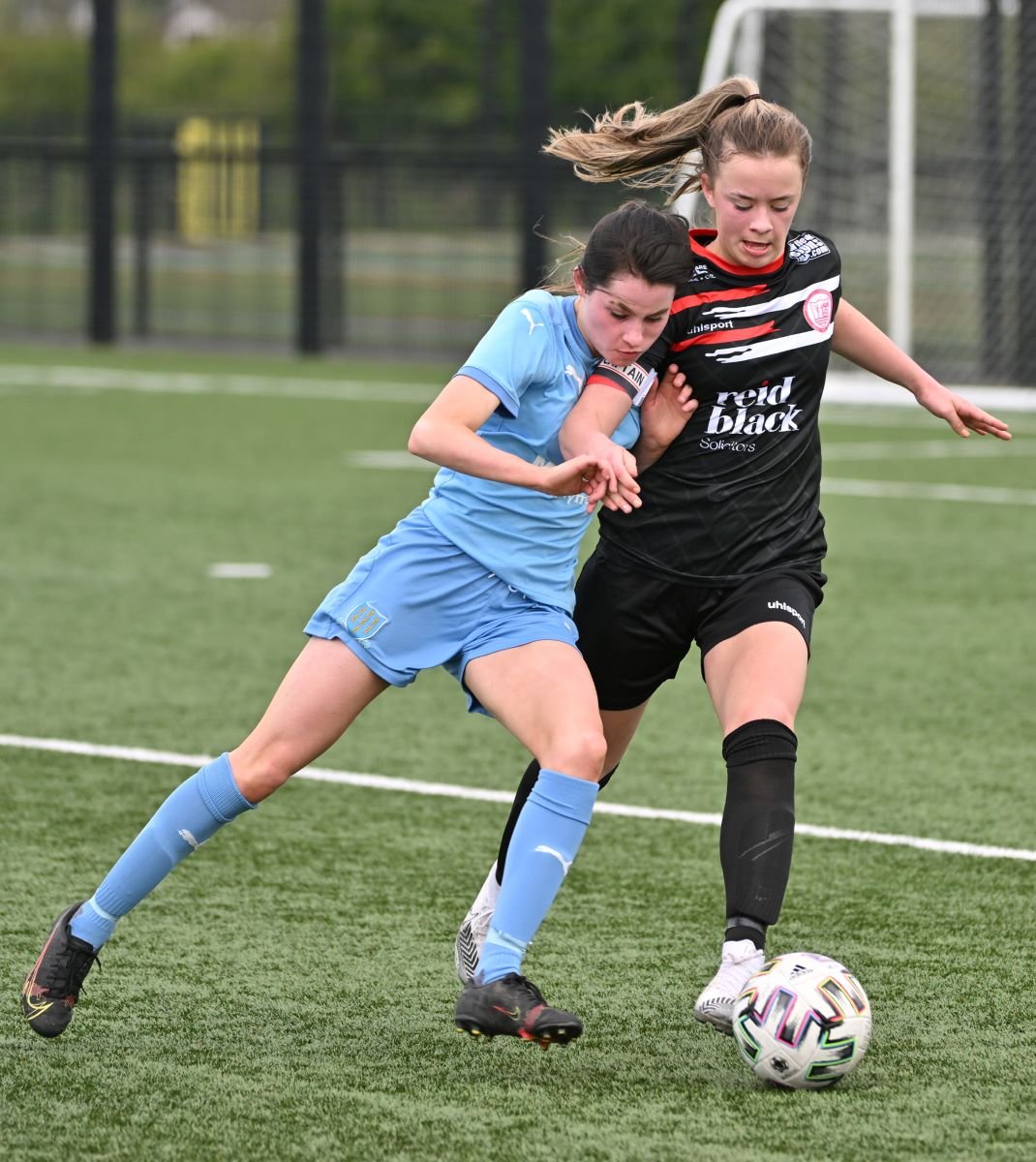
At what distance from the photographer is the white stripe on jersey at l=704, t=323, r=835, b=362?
4547 mm

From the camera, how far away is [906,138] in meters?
15.5

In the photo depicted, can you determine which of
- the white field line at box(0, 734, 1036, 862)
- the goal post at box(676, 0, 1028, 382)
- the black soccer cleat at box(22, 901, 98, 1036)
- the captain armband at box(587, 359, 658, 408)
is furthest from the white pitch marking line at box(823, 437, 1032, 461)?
the black soccer cleat at box(22, 901, 98, 1036)

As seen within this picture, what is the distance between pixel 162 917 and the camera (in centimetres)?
525

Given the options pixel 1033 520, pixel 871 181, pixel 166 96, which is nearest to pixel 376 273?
pixel 871 181

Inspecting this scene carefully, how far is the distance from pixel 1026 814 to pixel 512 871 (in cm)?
254

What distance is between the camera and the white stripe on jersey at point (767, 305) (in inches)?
179

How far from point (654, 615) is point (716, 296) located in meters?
0.63

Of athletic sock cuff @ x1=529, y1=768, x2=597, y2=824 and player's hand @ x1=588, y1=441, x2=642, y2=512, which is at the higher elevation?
player's hand @ x1=588, y1=441, x2=642, y2=512

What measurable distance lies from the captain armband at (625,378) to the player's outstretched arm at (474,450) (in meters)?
0.23

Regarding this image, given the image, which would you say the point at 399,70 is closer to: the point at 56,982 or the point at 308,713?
the point at 308,713

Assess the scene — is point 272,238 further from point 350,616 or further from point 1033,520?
point 350,616

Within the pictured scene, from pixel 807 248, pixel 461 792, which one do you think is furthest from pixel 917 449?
pixel 807 248

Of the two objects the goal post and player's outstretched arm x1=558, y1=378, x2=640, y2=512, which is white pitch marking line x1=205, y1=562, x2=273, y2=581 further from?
player's outstretched arm x1=558, y1=378, x2=640, y2=512

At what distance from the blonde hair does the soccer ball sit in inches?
59.4
